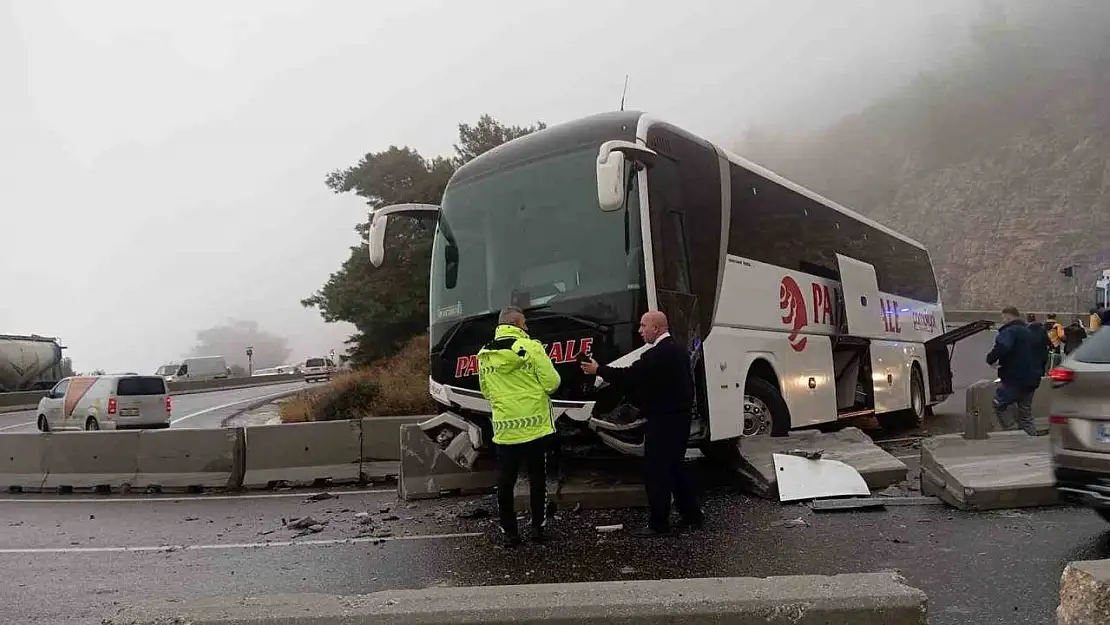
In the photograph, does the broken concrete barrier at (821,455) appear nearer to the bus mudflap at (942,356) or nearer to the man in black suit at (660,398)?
the man in black suit at (660,398)

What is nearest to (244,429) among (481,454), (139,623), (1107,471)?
(481,454)

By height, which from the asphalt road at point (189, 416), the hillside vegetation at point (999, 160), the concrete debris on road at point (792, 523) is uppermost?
the hillside vegetation at point (999, 160)

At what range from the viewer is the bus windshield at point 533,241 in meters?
7.04

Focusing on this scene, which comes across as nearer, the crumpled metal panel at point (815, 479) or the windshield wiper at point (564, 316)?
the windshield wiper at point (564, 316)

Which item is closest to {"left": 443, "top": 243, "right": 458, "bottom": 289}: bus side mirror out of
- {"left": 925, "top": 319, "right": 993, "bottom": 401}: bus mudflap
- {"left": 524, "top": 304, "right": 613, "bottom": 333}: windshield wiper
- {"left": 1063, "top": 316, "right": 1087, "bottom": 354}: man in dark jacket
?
{"left": 524, "top": 304, "right": 613, "bottom": 333}: windshield wiper

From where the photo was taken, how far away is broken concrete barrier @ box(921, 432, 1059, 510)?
258 inches

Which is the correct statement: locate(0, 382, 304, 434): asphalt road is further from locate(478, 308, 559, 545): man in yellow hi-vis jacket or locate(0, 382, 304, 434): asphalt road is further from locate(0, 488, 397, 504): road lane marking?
locate(478, 308, 559, 545): man in yellow hi-vis jacket

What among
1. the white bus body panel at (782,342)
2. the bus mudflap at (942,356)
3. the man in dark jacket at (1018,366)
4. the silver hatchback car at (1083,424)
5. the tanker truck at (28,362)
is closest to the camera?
the silver hatchback car at (1083,424)

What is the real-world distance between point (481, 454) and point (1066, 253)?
274ft

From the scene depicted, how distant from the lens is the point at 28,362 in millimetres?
37719

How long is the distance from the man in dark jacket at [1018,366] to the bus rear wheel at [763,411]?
3.32 metres

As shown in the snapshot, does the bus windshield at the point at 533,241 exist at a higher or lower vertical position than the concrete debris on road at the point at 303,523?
higher

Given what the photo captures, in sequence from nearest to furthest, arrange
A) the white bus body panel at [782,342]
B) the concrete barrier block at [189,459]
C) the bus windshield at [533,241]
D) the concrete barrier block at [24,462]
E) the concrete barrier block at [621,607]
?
the concrete barrier block at [621,607], the bus windshield at [533,241], the white bus body panel at [782,342], the concrete barrier block at [189,459], the concrete barrier block at [24,462]

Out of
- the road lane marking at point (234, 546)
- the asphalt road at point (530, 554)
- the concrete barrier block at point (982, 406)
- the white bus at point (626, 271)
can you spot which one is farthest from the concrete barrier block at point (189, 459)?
the concrete barrier block at point (982, 406)
